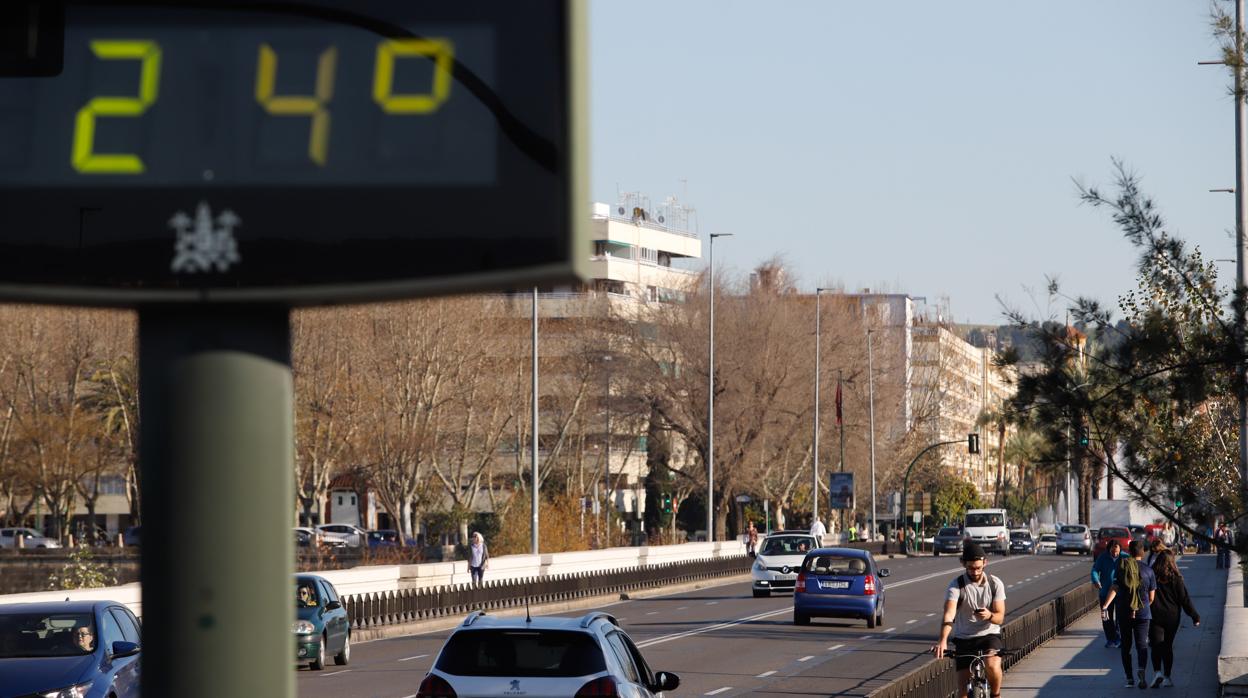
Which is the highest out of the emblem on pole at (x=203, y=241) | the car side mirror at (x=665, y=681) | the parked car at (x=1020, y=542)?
the emblem on pole at (x=203, y=241)

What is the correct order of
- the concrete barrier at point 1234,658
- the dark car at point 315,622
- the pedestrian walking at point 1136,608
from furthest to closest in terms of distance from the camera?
the dark car at point 315,622 → the pedestrian walking at point 1136,608 → the concrete barrier at point 1234,658

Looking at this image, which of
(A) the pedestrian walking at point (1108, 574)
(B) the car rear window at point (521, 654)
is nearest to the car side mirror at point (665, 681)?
(B) the car rear window at point (521, 654)

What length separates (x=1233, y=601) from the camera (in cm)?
3653

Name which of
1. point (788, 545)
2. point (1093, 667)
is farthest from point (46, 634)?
point (788, 545)

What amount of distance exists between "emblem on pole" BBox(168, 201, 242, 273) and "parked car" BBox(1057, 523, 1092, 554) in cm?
9556

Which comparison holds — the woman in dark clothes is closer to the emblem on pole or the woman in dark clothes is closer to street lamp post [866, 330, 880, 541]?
the emblem on pole

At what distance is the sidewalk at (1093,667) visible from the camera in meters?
22.7

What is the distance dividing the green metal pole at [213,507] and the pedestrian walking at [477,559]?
38.6 metres

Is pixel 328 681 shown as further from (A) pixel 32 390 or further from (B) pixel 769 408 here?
(B) pixel 769 408

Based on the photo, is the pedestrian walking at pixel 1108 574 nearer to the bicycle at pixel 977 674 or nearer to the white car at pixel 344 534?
the bicycle at pixel 977 674


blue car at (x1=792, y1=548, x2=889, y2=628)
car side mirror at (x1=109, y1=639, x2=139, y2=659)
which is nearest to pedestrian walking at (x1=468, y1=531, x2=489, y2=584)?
blue car at (x1=792, y1=548, x2=889, y2=628)

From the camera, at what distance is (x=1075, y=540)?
96375 mm

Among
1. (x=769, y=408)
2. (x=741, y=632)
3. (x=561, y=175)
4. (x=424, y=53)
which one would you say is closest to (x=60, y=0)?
(x=424, y=53)

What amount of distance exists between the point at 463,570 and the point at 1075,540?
58605mm
